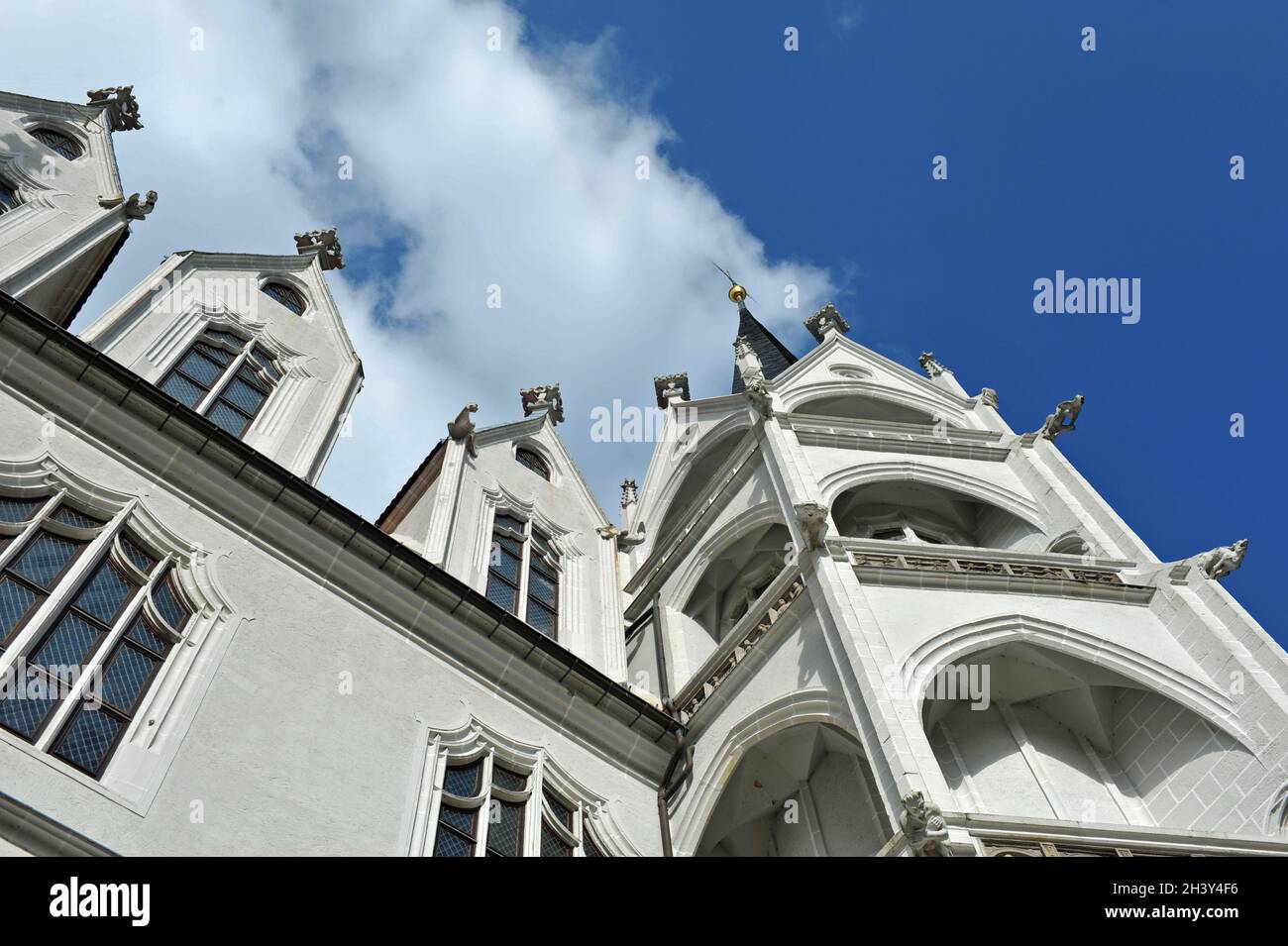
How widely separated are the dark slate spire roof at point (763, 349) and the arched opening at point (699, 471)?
6.02 meters

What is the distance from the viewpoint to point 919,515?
→ 18.6m

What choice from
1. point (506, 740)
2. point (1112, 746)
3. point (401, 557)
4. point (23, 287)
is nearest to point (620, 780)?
point (506, 740)

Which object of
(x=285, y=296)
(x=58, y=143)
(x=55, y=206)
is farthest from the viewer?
(x=285, y=296)

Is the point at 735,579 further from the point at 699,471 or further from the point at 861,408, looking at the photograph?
the point at 861,408

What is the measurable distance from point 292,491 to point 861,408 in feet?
44.5

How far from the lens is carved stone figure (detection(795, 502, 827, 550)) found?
13.3 meters

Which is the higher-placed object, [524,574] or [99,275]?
[99,275]

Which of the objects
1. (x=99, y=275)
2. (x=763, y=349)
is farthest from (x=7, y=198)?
(x=763, y=349)

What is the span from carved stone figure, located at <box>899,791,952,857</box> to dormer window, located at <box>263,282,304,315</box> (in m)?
12.9

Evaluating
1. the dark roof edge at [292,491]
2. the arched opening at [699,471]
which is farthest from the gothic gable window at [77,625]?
the arched opening at [699,471]

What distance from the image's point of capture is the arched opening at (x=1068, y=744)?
38.5ft

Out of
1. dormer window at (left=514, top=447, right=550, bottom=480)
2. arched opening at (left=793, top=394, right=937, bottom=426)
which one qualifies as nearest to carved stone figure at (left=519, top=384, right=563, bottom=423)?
dormer window at (left=514, top=447, right=550, bottom=480)
